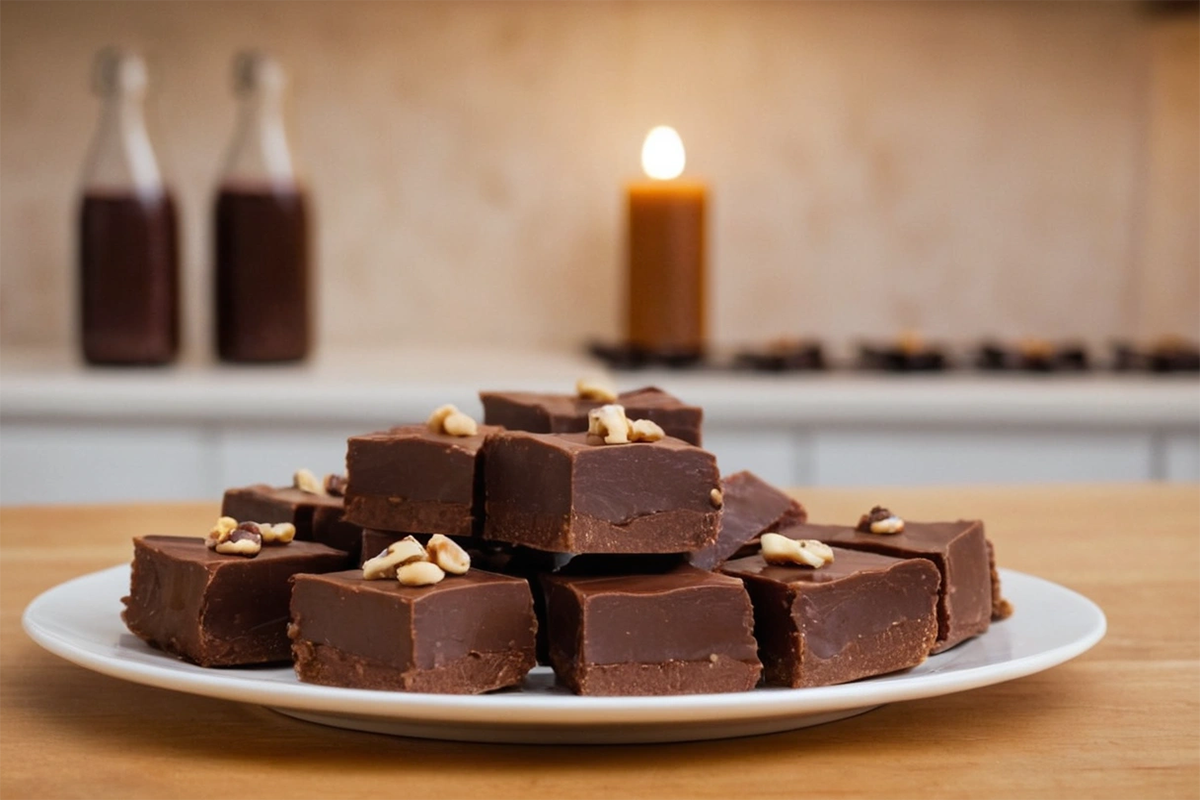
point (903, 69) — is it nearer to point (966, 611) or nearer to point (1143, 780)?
point (966, 611)

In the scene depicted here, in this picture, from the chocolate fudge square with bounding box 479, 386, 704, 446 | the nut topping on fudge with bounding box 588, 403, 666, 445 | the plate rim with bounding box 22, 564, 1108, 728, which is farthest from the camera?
the chocolate fudge square with bounding box 479, 386, 704, 446

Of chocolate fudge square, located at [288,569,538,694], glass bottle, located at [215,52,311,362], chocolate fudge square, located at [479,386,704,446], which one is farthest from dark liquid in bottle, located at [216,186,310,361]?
chocolate fudge square, located at [288,569,538,694]

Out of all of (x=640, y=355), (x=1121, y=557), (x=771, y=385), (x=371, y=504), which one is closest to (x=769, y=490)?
(x=371, y=504)

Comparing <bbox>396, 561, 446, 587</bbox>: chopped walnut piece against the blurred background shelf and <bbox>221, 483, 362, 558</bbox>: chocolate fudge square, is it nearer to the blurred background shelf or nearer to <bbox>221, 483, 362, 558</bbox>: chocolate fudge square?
<bbox>221, 483, 362, 558</bbox>: chocolate fudge square

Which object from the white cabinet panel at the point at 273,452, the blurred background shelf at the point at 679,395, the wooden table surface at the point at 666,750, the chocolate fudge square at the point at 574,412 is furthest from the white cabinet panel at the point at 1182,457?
the chocolate fudge square at the point at 574,412

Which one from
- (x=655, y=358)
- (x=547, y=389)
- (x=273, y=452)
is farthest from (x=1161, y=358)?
(x=273, y=452)

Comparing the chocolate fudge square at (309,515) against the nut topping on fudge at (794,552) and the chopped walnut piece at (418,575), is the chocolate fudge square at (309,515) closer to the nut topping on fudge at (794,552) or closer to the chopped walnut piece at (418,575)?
the chopped walnut piece at (418,575)

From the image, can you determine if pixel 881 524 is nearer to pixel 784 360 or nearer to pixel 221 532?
pixel 221 532
